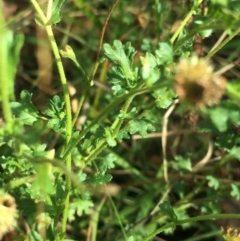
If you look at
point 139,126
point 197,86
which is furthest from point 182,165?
point 197,86

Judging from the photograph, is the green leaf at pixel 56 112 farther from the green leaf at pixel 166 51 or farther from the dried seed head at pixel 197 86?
the dried seed head at pixel 197 86

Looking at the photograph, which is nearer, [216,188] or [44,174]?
[44,174]

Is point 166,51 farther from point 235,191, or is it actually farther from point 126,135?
point 235,191

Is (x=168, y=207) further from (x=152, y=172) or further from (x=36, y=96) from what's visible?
(x=36, y=96)

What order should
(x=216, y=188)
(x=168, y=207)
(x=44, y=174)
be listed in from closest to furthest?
1. (x=44, y=174)
2. (x=168, y=207)
3. (x=216, y=188)

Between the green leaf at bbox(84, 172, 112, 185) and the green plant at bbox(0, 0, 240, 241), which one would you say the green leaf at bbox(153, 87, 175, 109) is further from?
the green leaf at bbox(84, 172, 112, 185)

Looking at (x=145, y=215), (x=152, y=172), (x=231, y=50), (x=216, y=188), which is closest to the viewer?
(x=216, y=188)

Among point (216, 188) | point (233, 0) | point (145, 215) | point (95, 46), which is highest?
point (233, 0)

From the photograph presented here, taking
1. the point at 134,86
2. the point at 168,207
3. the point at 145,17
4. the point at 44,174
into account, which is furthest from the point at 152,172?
the point at 44,174
